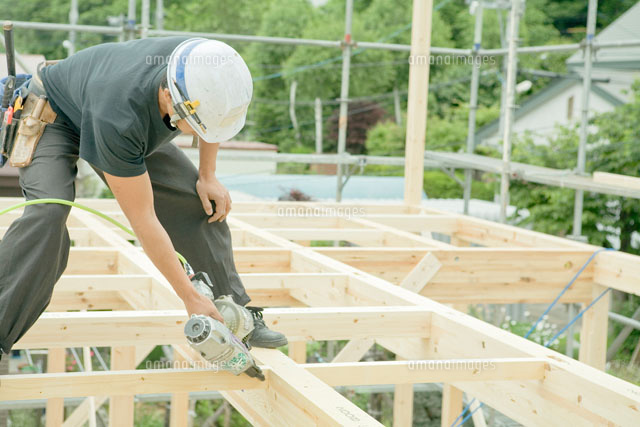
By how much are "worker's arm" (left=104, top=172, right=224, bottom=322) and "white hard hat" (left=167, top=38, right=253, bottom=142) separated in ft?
0.75

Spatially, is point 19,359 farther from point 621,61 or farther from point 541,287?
point 621,61

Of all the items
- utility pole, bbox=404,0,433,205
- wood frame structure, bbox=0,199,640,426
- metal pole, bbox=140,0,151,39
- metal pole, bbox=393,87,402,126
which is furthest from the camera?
metal pole, bbox=393,87,402,126

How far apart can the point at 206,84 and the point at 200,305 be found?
681 millimetres

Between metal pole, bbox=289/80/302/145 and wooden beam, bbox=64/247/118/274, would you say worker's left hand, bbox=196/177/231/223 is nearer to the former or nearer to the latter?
wooden beam, bbox=64/247/118/274

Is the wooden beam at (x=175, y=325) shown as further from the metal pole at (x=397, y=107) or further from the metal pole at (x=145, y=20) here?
the metal pole at (x=397, y=107)

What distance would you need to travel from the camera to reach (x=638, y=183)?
6438 millimetres

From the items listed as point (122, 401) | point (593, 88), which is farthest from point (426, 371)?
point (593, 88)

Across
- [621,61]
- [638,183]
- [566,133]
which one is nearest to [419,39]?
[638,183]

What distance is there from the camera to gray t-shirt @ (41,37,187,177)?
220 cm

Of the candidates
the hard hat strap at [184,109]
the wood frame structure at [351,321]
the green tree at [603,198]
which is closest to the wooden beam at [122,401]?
the wood frame structure at [351,321]

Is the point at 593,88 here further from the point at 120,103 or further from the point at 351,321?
the point at 120,103

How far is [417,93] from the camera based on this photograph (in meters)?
6.94

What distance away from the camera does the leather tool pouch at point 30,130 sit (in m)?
2.55

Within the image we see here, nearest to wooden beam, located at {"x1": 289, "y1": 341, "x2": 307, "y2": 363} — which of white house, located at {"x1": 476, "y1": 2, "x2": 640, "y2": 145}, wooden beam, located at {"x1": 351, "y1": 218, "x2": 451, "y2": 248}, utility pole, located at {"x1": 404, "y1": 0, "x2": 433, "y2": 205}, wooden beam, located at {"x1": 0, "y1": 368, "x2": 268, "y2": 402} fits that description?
wooden beam, located at {"x1": 351, "y1": 218, "x2": 451, "y2": 248}
